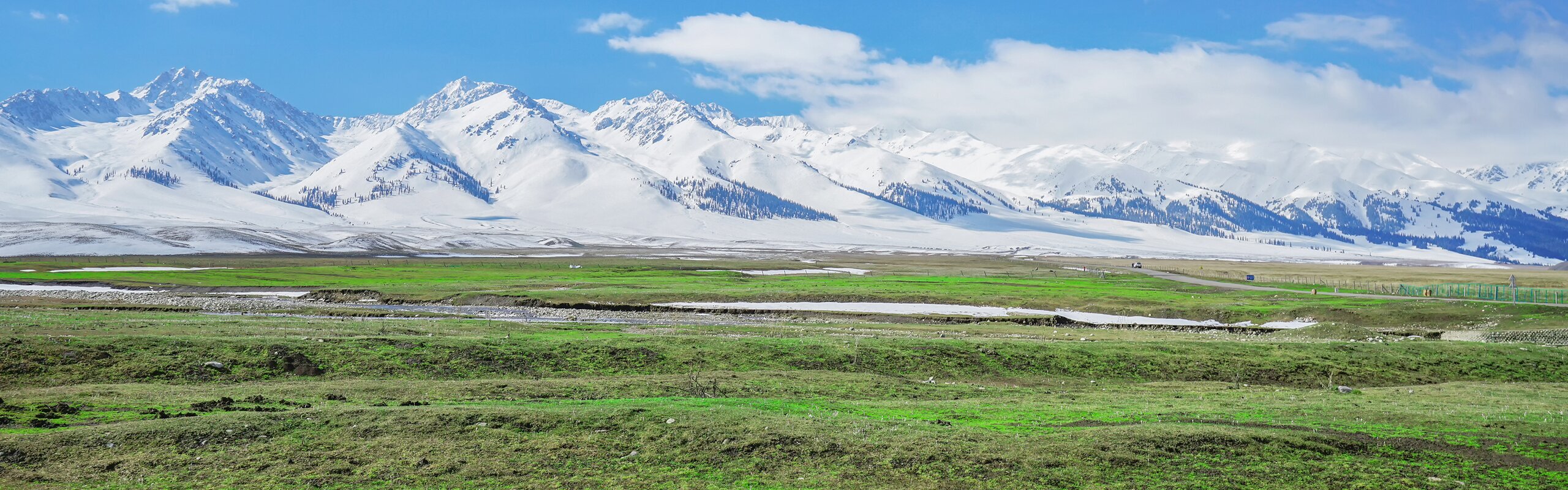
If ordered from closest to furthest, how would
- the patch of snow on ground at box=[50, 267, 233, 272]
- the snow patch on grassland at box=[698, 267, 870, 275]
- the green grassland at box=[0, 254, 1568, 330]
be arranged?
the green grassland at box=[0, 254, 1568, 330] < the patch of snow on ground at box=[50, 267, 233, 272] < the snow patch on grassland at box=[698, 267, 870, 275]

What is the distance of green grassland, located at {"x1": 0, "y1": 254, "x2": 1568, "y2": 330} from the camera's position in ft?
218

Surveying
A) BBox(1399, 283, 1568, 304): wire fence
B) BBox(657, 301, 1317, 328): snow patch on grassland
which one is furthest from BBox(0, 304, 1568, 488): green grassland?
BBox(1399, 283, 1568, 304): wire fence

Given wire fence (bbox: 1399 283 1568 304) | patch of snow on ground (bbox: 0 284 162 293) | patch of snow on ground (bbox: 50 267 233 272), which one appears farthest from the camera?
patch of snow on ground (bbox: 50 267 233 272)

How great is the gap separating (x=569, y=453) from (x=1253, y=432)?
615 inches

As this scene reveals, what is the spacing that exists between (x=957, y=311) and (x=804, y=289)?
2086 cm

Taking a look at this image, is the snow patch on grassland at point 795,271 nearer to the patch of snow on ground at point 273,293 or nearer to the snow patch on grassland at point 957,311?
the snow patch on grassland at point 957,311

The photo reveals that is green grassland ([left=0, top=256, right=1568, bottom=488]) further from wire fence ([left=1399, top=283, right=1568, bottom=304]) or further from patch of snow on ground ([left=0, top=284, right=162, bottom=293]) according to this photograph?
patch of snow on ground ([left=0, top=284, right=162, bottom=293])

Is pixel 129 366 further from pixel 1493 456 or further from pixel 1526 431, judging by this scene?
pixel 1526 431

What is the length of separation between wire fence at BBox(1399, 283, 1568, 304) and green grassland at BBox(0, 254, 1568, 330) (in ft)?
33.9

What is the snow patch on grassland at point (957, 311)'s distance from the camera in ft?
225

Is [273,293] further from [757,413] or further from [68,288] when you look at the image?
[757,413]

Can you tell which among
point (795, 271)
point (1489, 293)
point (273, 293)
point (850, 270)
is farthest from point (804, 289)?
point (1489, 293)

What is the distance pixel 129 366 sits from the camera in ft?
101

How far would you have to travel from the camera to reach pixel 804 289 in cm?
9219
